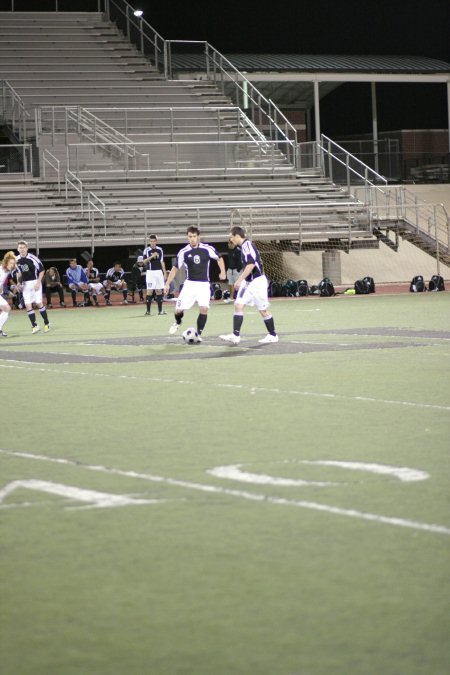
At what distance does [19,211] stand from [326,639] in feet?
106

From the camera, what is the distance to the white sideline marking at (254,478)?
7.52m

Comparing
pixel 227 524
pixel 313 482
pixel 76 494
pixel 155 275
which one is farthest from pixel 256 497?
pixel 155 275

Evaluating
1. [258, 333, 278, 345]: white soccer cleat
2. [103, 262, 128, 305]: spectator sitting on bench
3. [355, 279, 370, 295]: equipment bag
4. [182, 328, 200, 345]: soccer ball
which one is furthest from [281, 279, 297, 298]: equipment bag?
[182, 328, 200, 345]: soccer ball

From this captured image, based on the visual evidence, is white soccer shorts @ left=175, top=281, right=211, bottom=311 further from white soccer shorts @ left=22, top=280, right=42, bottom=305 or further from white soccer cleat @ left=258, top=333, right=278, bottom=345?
white soccer shorts @ left=22, top=280, right=42, bottom=305

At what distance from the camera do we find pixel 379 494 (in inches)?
280

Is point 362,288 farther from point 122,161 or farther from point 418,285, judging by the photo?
point 122,161

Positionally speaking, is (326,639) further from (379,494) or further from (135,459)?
(135,459)

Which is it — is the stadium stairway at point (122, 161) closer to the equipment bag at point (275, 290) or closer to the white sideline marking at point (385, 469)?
the equipment bag at point (275, 290)

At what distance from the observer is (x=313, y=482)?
7551 millimetres

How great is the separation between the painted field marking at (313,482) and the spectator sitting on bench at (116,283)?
26.4m

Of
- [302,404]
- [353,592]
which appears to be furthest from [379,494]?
[302,404]

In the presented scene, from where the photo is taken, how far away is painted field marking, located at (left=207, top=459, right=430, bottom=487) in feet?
24.8

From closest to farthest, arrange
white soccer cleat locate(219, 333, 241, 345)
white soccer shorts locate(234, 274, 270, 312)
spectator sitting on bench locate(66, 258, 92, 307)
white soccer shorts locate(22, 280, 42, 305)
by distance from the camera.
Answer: white soccer cleat locate(219, 333, 241, 345) < white soccer shorts locate(234, 274, 270, 312) < white soccer shorts locate(22, 280, 42, 305) < spectator sitting on bench locate(66, 258, 92, 307)

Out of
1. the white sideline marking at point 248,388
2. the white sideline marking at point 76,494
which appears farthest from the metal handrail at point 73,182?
the white sideline marking at point 76,494
